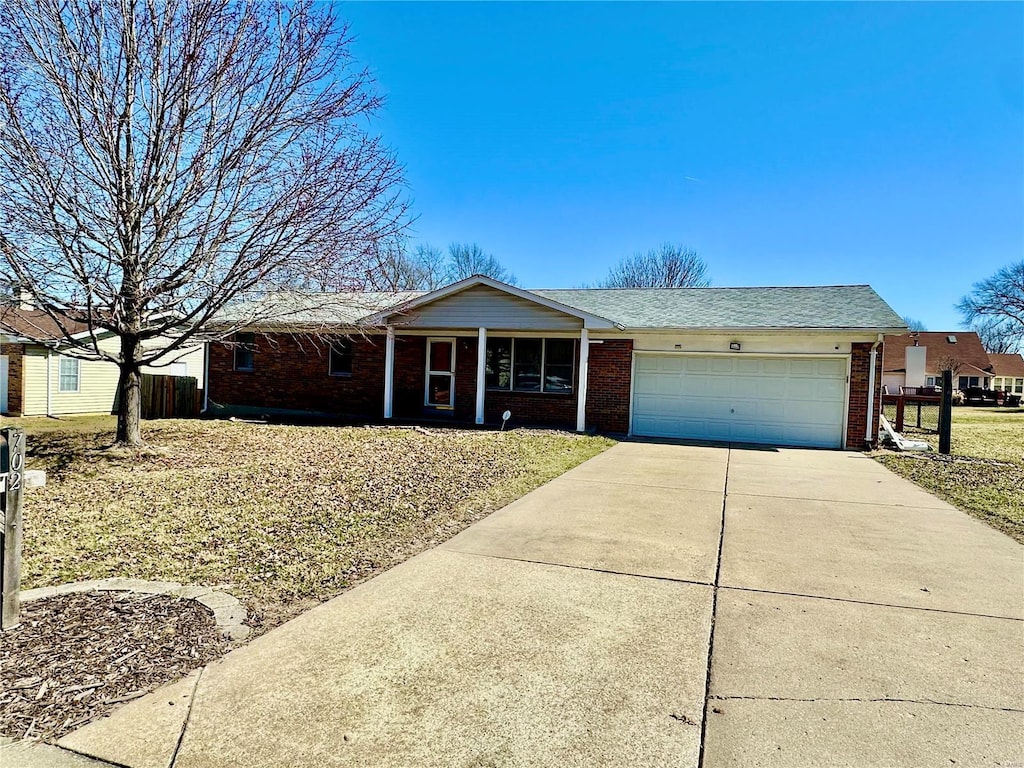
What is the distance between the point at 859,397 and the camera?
12836 millimetres

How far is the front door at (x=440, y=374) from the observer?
16219 millimetres

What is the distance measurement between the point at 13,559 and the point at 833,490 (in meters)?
8.81

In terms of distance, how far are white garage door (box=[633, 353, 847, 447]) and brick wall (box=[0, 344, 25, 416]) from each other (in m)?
16.9

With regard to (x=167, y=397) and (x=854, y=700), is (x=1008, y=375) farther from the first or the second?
(x=854, y=700)

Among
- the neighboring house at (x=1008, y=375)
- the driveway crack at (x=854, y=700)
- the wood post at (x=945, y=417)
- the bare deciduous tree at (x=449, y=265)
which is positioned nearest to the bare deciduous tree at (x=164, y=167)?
the driveway crack at (x=854, y=700)

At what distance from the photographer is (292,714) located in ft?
8.89

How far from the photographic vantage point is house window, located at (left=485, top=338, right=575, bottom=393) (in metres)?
15.2

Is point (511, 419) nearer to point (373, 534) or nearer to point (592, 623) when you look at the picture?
point (373, 534)

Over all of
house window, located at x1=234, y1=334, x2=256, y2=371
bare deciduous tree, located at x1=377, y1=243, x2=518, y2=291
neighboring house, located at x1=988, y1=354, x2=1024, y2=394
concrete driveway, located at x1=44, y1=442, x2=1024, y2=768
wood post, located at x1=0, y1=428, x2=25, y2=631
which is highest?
bare deciduous tree, located at x1=377, y1=243, x2=518, y2=291

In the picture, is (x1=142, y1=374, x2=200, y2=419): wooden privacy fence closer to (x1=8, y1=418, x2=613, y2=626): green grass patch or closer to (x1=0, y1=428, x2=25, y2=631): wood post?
(x1=8, y1=418, x2=613, y2=626): green grass patch

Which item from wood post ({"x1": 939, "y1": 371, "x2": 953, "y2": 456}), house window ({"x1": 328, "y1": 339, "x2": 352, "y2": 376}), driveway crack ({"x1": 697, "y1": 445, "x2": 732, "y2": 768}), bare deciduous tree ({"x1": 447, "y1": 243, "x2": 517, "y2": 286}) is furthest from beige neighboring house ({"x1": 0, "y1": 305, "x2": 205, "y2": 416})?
bare deciduous tree ({"x1": 447, "y1": 243, "x2": 517, "y2": 286})

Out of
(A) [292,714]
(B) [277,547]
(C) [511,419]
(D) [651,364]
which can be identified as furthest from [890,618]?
(C) [511,419]

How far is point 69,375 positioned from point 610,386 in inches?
638

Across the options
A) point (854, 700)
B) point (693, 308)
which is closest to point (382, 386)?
point (693, 308)
